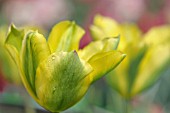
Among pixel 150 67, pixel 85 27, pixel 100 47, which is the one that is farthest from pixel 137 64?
pixel 85 27

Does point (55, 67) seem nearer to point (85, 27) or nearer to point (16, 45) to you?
point (16, 45)

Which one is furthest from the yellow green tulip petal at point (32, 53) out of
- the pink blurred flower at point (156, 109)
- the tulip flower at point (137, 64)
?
the pink blurred flower at point (156, 109)

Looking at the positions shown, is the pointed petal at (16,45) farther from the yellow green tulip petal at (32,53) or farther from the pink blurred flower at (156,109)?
the pink blurred flower at (156,109)

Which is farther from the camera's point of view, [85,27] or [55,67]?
[85,27]

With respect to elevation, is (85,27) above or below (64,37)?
below

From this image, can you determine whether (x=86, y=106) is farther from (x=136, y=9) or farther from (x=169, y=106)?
(x=136, y=9)

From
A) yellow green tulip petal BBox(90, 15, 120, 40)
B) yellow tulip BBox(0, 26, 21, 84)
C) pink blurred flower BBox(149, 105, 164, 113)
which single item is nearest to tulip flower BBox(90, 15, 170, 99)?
yellow green tulip petal BBox(90, 15, 120, 40)

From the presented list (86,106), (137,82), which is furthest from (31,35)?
(86,106)

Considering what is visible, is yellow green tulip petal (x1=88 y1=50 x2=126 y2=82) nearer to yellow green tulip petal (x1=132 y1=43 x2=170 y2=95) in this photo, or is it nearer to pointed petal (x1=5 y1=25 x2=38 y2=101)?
pointed petal (x1=5 y1=25 x2=38 y2=101)
